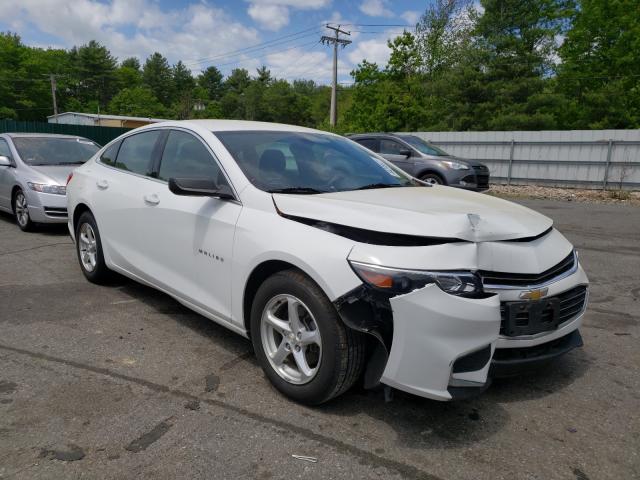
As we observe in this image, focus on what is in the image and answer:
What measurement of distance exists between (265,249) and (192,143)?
1366 millimetres

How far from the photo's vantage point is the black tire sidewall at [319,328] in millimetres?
2521

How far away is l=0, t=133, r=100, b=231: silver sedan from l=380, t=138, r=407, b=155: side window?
7055mm

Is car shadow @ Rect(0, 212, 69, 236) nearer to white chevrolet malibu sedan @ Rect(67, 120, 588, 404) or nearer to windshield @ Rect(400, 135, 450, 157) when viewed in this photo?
white chevrolet malibu sedan @ Rect(67, 120, 588, 404)

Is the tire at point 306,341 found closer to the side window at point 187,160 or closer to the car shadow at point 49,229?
the side window at point 187,160

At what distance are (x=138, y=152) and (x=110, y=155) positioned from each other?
634 mm

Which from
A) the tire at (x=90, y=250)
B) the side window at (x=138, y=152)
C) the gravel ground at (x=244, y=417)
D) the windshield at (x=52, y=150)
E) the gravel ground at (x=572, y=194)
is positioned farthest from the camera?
the gravel ground at (x=572, y=194)

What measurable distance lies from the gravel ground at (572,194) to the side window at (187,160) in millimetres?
13531

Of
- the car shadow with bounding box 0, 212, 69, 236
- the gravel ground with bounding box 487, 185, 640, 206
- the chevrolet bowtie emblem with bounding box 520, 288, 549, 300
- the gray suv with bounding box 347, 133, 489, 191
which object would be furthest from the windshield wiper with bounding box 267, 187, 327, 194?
the gravel ground with bounding box 487, 185, 640, 206

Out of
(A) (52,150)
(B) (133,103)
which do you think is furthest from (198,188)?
(B) (133,103)

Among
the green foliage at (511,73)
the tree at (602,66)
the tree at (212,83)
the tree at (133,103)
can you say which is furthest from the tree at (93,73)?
the tree at (602,66)

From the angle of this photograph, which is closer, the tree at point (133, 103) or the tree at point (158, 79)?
the tree at point (133, 103)

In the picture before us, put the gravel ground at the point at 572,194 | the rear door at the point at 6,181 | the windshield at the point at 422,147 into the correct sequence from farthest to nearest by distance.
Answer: the gravel ground at the point at 572,194 < the windshield at the point at 422,147 < the rear door at the point at 6,181

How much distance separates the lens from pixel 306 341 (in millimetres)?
2723

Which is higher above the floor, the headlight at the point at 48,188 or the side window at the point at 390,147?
the side window at the point at 390,147
